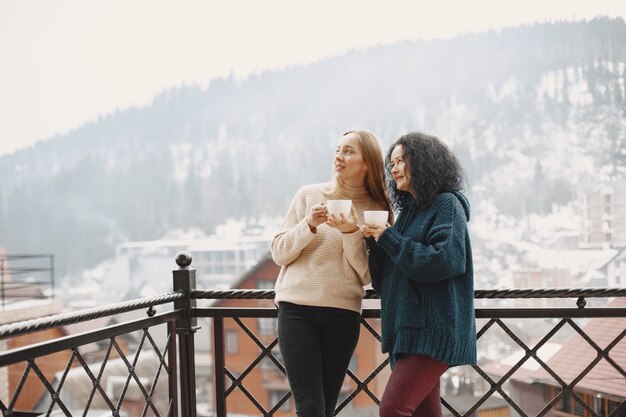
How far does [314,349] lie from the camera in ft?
5.27

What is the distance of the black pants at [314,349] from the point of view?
160 cm

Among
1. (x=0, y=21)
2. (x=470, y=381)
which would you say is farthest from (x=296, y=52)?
(x=470, y=381)

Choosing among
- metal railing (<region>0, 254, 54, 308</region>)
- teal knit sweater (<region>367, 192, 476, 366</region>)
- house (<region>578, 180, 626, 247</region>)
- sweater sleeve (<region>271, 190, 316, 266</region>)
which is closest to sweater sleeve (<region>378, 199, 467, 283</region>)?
teal knit sweater (<region>367, 192, 476, 366</region>)

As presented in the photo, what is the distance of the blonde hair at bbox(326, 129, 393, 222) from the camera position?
1653 mm

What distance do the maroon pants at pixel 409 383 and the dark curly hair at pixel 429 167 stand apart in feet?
1.19

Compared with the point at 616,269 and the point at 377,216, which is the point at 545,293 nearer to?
the point at 377,216

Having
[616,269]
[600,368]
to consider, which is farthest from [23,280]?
[600,368]

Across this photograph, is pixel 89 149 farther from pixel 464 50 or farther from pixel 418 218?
pixel 418 218

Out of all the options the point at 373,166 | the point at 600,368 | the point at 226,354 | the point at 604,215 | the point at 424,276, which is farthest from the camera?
the point at 604,215

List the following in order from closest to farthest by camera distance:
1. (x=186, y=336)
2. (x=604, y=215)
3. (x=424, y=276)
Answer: (x=424, y=276)
(x=186, y=336)
(x=604, y=215)

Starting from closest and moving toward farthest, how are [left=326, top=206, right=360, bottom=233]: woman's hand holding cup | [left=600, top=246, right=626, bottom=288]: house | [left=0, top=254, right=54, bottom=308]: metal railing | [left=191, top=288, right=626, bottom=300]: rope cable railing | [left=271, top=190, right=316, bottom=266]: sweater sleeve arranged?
[left=326, top=206, right=360, bottom=233]: woman's hand holding cup < [left=271, top=190, right=316, bottom=266]: sweater sleeve < [left=191, top=288, right=626, bottom=300]: rope cable railing < [left=0, top=254, right=54, bottom=308]: metal railing < [left=600, top=246, right=626, bottom=288]: house

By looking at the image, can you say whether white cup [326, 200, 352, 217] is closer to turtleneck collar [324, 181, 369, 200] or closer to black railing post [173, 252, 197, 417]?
turtleneck collar [324, 181, 369, 200]

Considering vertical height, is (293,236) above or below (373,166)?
below

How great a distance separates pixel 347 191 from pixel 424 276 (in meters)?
0.39
